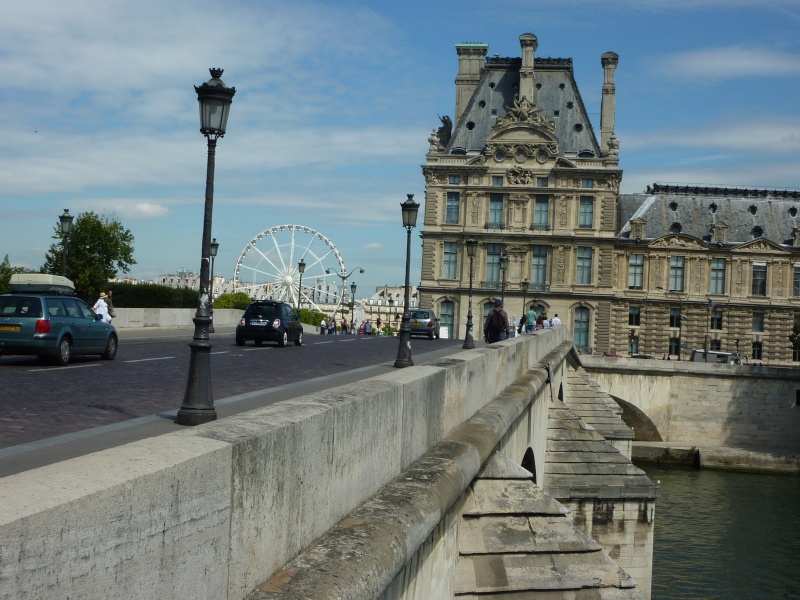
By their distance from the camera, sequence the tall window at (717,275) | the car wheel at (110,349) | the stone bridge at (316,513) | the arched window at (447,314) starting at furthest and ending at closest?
1. the tall window at (717,275)
2. the arched window at (447,314)
3. the car wheel at (110,349)
4. the stone bridge at (316,513)

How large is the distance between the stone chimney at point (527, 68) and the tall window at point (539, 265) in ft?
39.1

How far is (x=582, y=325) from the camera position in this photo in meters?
84.6

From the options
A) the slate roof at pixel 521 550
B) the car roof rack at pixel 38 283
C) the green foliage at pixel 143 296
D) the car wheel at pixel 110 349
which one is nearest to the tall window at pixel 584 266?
the green foliage at pixel 143 296

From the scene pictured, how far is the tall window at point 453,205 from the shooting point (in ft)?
279

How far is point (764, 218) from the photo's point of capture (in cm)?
8912

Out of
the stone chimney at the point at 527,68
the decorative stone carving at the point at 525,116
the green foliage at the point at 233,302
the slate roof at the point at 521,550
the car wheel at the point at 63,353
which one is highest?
the stone chimney at the point at 527,68

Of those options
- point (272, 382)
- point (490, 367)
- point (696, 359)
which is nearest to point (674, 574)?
point (272, 382)

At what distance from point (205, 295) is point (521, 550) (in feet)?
14.8

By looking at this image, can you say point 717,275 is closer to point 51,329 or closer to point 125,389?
point 51,329

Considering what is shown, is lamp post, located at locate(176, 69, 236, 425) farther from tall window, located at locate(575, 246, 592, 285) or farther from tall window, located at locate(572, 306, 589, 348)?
tall window, located at locate(575, 246, 592, 285)

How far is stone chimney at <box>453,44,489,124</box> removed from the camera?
90250mm

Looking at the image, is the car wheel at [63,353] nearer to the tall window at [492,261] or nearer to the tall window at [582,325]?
the tall window at [492,261]

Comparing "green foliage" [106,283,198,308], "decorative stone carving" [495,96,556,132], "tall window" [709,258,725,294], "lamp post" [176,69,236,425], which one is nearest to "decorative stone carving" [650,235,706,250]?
"tall window" [709,258,725,294]

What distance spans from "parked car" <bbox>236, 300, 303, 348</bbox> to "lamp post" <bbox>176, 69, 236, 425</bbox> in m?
21.1
